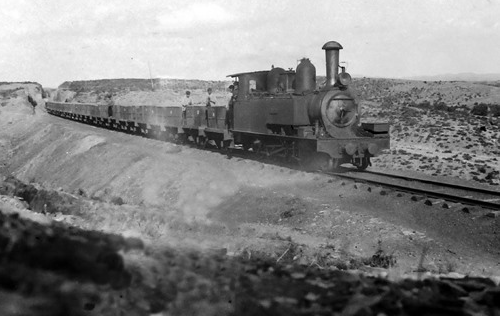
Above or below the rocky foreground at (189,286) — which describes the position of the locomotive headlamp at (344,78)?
above

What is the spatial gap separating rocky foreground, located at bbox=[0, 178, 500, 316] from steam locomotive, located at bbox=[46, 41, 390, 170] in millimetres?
10239

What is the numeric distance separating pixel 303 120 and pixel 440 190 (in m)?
5.21

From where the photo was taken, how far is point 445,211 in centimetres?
1138

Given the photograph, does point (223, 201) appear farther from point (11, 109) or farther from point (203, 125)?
point (11, 109)

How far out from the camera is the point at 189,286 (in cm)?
518

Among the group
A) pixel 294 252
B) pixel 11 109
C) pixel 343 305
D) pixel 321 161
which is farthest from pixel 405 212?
pixel 11 109

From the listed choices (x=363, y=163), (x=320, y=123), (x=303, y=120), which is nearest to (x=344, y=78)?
(x=320, y=123)

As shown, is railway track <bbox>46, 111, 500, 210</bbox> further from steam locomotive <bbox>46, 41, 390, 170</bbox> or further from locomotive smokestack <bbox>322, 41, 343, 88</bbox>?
locomotive smokestack <bbox>322, 41, 343, 88</bbox>

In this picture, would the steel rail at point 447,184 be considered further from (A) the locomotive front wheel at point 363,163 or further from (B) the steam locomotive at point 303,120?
(B) the steam locomotive at point 303,120

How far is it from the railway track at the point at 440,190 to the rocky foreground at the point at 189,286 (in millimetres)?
6257

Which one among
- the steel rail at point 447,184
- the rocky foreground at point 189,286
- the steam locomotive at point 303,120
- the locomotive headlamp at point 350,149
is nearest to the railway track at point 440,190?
the steel rail at point 447,184

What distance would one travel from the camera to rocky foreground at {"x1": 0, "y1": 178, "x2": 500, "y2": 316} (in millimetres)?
4734

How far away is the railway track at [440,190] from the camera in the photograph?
39.3 feet

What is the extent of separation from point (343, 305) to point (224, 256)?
203 centimetres
